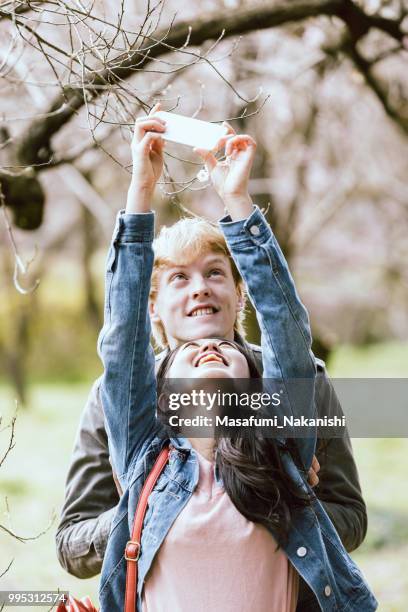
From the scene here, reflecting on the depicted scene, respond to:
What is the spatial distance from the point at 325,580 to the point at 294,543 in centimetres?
9

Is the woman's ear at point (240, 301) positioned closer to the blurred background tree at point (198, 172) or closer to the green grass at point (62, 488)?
the blurred background tree at point (198, 172)

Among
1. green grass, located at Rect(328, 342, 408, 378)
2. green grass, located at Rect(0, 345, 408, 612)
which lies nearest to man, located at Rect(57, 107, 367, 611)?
green grass, located at Rect(0, 345, 408, 612)

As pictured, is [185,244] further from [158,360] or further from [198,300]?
[158,360]

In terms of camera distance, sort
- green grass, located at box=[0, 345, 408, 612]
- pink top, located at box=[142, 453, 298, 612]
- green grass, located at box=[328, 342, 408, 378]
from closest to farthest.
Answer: pink top, located at box=[142, 453, 298, 612]
green grass, located at box=[0, 345, 408, 612]
green grass, located at box=[328, 342, 408, 378]

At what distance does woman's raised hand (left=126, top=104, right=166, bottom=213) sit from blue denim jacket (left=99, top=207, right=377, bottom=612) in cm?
4

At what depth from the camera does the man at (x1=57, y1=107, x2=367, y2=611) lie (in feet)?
6.41

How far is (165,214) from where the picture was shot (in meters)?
8.48

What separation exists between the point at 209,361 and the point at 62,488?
6.59 m

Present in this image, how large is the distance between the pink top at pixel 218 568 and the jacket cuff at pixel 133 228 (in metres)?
0.54

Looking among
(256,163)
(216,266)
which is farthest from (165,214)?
(216,266)

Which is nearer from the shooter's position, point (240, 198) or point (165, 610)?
point (165, 610)

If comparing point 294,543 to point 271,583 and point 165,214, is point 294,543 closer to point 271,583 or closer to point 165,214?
point 271,583

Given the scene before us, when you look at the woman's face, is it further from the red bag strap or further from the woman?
the red bag strap

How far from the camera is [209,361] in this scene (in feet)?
5.83
